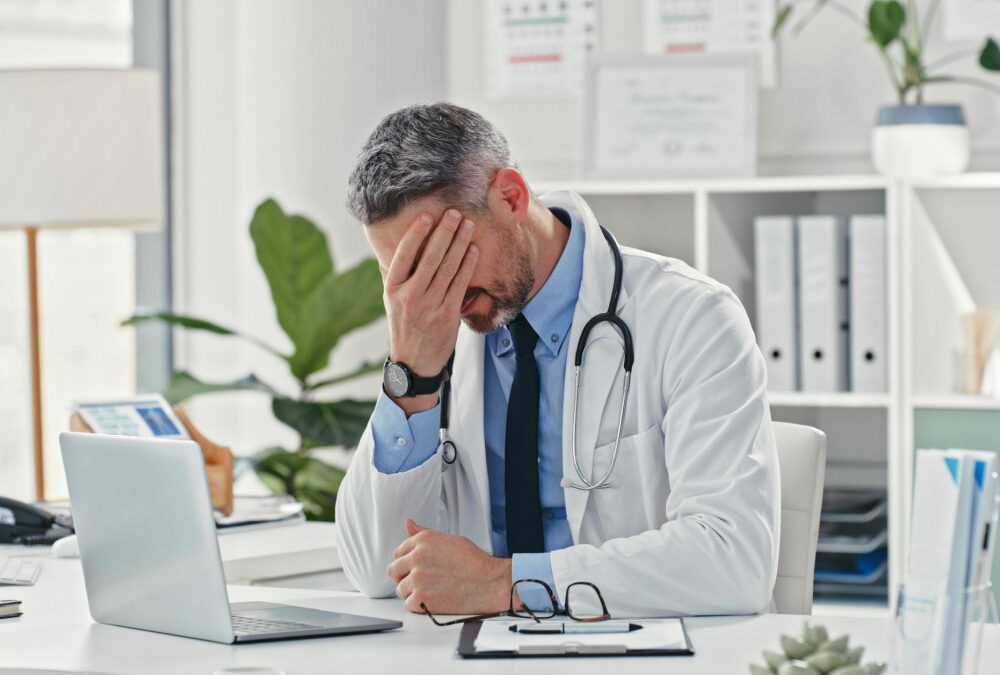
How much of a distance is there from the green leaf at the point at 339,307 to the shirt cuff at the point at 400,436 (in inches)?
46.0

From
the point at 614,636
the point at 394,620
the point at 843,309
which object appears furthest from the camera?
the point at 843,309

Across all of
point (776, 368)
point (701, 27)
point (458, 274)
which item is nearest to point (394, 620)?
point (458, 274)

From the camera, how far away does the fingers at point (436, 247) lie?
4.91 ft

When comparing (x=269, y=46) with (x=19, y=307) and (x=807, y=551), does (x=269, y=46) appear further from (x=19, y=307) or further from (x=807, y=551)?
(x=807, y=551)

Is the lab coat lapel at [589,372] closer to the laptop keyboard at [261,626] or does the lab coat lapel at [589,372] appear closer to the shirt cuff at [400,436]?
the shirt cuff at [400,436]

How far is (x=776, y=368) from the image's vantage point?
8.76 ft

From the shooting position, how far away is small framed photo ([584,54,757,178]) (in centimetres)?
277

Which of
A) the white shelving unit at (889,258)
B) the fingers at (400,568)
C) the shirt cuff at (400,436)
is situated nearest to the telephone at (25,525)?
the shirt cuff at (400,436)

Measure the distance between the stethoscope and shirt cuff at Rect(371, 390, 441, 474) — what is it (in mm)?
25

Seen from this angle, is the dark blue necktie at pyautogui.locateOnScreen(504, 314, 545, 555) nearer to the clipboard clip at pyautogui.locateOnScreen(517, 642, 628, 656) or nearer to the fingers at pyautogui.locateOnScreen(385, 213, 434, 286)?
the fingers at pyautogui.locateOnScreen(385, 213, 434, 286)

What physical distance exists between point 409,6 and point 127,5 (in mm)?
896

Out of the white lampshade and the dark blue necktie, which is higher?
the white lampshade

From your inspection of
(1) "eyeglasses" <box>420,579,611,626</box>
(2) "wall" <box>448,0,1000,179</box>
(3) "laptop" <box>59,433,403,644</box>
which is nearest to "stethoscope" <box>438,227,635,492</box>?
(1) "eyeglasses" <box>420,579,611,626</box>

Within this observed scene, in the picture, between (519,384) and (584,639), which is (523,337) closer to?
(519,384)
